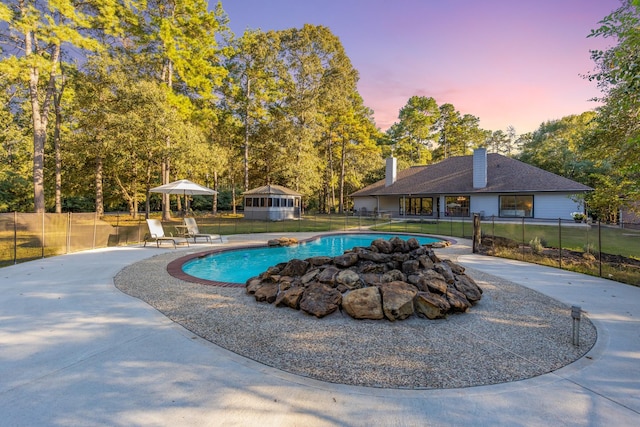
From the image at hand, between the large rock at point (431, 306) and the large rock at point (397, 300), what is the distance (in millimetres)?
118

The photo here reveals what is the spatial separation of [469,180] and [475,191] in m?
2.15

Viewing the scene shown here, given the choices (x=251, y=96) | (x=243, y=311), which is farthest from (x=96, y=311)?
(x=251, y=96)

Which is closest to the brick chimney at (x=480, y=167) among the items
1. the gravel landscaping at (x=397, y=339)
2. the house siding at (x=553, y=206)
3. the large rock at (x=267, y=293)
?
the house siding at (x=553, y=206)

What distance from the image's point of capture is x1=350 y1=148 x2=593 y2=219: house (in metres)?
23.0

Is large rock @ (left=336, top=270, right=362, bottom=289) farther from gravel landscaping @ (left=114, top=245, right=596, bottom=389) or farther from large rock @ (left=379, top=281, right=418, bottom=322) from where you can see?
gravel landscaping @ (left=114, top=245, right=596, bottom=389)

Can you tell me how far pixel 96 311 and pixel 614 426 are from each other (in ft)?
19.5

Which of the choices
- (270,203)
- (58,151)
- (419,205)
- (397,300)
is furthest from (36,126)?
(419,205)

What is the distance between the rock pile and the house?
16.4 metres

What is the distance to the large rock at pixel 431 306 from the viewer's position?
448 centimetres

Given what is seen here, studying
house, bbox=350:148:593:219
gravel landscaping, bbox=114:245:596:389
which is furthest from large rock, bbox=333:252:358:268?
house, bbox=350:148:593:219

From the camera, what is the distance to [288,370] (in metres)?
2.99

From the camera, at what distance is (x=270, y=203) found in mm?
26172

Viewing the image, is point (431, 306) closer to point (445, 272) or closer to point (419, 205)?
point (445, 272)

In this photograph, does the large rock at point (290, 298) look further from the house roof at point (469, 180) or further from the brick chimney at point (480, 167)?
the brick chimney at point (480, 167)
